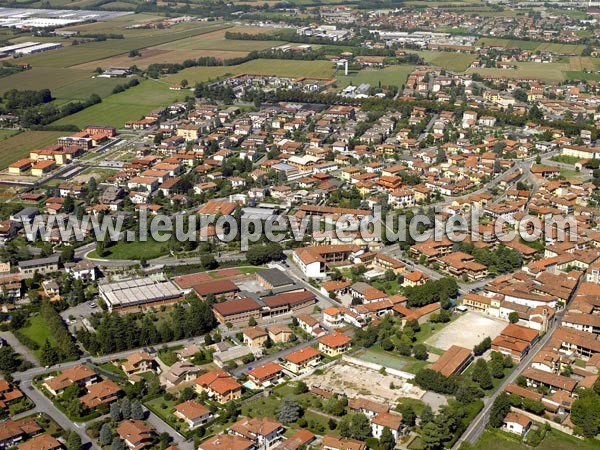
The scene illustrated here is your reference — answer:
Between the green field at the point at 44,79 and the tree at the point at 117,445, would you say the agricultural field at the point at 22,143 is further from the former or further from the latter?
the tree at the point at 117,445

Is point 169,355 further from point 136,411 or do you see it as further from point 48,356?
point 48,356

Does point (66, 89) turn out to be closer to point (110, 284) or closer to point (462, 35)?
point (110, 284)

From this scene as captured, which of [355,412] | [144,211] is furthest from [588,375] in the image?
[144,211]

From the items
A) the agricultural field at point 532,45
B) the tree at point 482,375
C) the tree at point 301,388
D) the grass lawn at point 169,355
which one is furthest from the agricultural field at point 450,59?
the tree at point 301,388

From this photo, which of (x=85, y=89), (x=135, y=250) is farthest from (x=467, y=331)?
(x=85, y=89)

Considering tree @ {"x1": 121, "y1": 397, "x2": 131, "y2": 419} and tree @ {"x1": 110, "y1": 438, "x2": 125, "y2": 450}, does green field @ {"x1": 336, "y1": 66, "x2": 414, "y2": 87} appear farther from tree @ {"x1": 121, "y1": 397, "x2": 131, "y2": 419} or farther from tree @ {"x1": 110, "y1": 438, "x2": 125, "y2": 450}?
tree @ {"x1": 110, "y1": 438, "x2": 125, "y2": 450}

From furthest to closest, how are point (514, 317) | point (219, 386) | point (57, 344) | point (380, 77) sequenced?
point (380, 77) < point (514, 317) < point (57, 344) < point (219, 386)
